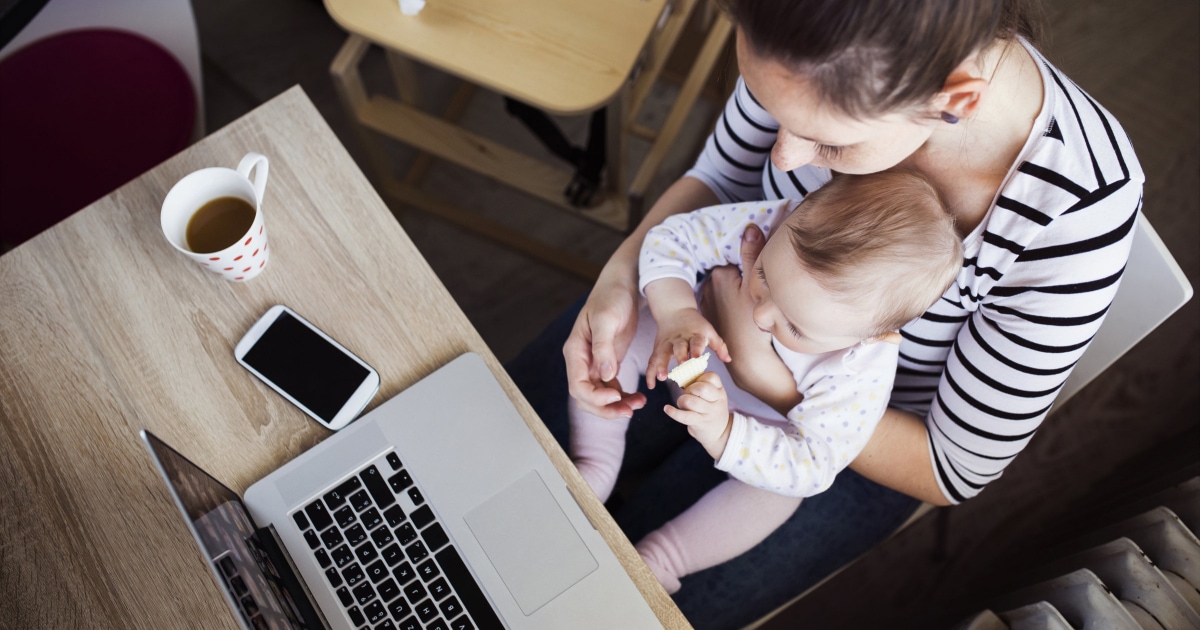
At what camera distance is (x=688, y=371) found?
79 centimetres

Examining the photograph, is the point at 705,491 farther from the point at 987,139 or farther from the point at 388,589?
the point at 987,139

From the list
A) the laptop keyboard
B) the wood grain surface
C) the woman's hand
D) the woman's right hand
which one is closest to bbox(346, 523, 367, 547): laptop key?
the laptop keyboard

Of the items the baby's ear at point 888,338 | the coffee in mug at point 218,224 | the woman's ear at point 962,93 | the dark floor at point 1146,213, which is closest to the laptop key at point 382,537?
the coffee in mug at point 218,224

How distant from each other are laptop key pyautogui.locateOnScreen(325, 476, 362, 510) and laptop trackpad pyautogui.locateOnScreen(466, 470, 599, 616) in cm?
13

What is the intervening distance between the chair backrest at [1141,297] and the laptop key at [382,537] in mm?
890

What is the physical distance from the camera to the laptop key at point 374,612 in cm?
73

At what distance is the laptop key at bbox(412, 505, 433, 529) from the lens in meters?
0.76

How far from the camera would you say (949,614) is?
4.84ft

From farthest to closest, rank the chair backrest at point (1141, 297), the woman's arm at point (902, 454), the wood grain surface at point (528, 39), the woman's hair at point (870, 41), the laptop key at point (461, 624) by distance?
the wood grain surface at point (528, 39), the woman's arm at point (902, 454), the chair backrest at point (1141, 297), the laptop key at point (461, 624), the woman's hair at point (870, 41)

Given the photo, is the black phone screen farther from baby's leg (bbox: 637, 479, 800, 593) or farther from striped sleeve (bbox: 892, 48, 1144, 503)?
striped sleeve (bbox: 892, 48, 1144, 503)

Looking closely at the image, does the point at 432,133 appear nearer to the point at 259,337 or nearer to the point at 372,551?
the point at 259,337

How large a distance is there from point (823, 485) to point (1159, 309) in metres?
0.45

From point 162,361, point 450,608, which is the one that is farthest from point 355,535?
point 162,361

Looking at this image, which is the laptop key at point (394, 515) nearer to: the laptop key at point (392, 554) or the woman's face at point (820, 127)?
the laptop key at point (392, 554)
